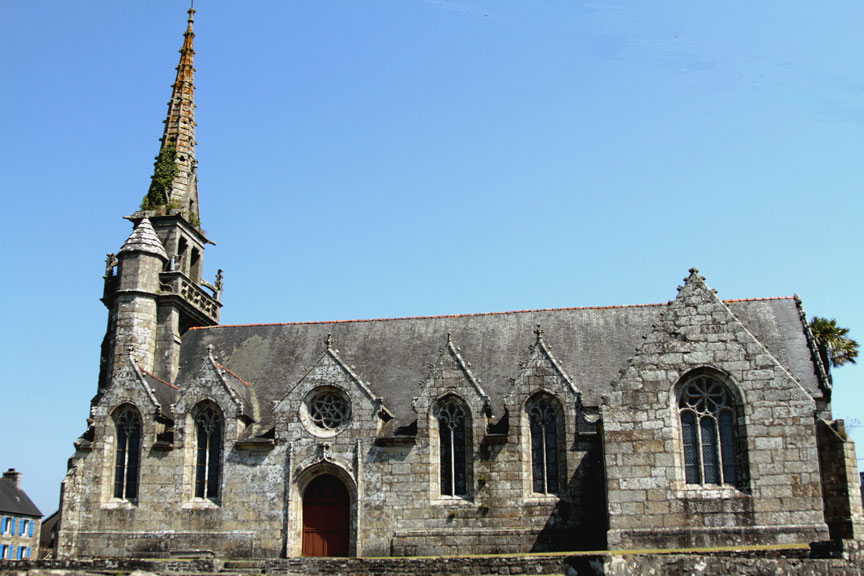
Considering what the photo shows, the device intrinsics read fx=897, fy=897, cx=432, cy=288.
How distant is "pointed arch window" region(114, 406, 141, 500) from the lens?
88.3 ft

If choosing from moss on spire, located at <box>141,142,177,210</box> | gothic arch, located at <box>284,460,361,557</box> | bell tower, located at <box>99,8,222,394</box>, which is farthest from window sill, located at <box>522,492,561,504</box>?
moss on spire, located at <box>141,142,177,210</box>

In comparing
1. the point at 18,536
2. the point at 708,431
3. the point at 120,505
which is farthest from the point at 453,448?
the point at 18,536

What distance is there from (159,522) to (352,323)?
8945mm

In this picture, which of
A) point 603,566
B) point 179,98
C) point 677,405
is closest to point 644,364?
point 677,405

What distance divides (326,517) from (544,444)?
6637mm

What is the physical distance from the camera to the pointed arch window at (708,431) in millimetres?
21938

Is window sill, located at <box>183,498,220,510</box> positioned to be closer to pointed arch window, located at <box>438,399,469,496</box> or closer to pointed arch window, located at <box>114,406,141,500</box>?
pointed arch window, located at <box>114,406,141,500</box>

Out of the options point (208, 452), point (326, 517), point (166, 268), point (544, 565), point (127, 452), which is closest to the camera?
point (544, 565)

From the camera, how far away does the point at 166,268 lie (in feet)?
105

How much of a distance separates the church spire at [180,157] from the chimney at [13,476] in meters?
30.5

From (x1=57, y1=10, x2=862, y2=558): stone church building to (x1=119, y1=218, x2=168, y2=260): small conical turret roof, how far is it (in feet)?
0.61

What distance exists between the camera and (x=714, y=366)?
72.8 feet

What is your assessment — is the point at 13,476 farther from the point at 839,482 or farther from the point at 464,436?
the point at 839,482

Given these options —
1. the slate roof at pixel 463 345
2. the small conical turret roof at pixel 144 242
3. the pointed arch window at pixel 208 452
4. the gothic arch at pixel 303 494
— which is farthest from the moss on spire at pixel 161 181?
the gothic arch at pixel 303 494
